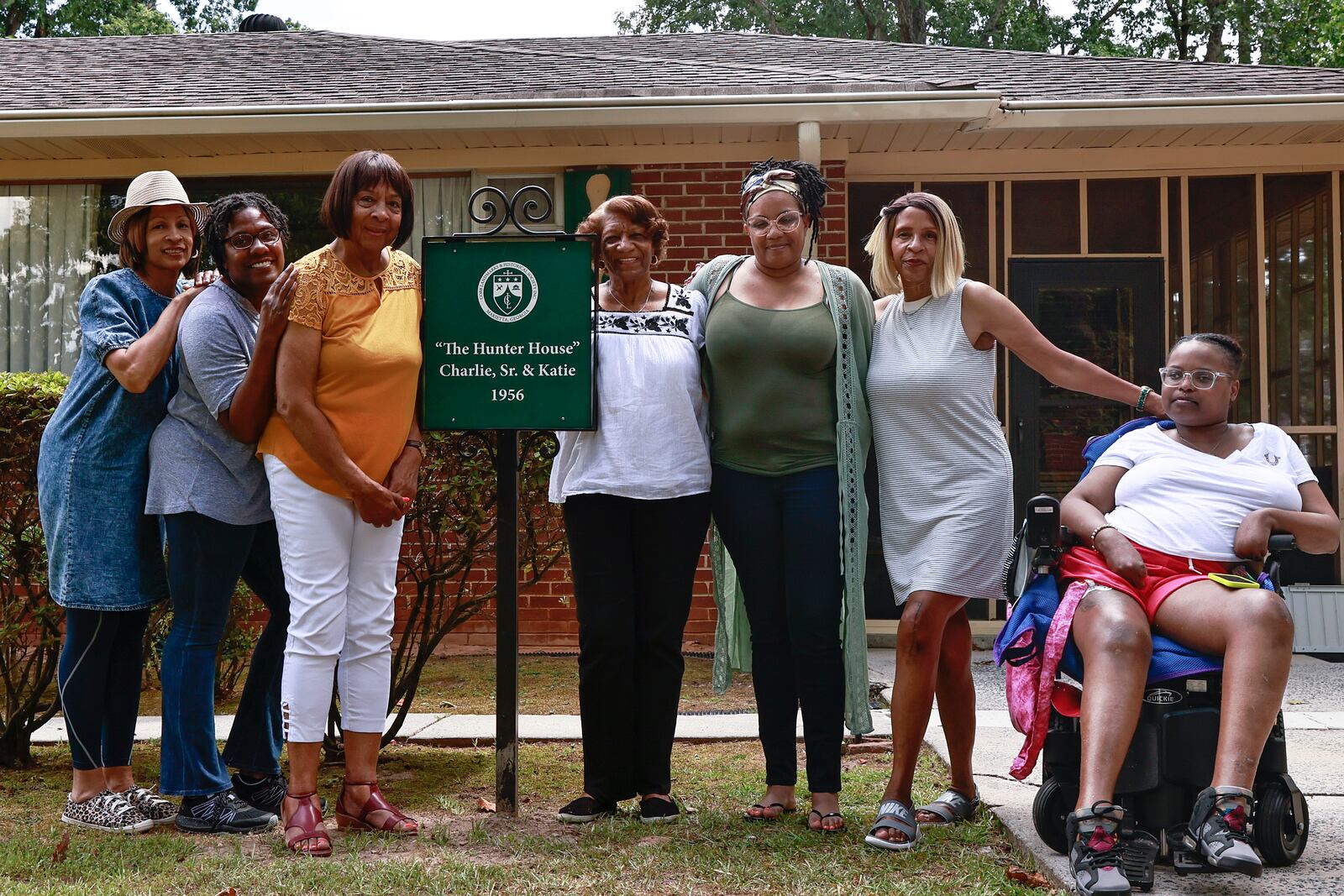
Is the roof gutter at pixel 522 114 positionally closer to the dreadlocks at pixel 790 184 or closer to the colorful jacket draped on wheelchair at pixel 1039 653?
the dreadlocks at pixel 790 184

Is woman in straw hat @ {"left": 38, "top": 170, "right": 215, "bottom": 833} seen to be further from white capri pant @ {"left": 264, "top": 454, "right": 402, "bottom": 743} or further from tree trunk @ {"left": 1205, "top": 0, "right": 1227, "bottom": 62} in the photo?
tree trunk @ {"left": 1205, "top": 0, "right": 1227, "bottom": 62}

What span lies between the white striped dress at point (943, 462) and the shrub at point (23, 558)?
2989mm

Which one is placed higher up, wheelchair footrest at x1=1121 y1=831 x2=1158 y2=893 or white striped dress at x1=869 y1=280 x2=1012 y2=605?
white striped dress at x1=869 y1=280 x2=1012 y2=605

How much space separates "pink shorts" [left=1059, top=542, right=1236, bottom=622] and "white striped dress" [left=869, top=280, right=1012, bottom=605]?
0.26 m

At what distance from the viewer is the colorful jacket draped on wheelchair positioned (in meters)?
3.21

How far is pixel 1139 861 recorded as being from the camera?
9.69ft

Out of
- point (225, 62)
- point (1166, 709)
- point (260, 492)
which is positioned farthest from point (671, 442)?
point (225, 62)

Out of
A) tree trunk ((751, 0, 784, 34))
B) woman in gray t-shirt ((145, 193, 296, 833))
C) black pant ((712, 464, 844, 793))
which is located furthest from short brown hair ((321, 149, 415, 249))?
tree trunk ((751, 0, 784, 34))

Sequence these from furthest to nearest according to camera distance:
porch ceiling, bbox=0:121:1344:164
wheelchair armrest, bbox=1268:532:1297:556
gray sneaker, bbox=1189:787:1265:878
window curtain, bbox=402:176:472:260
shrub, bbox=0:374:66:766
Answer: window curtain, bbox=402:176:472:260 → porch ceiling, bbox=0:121:1344:164 → shrub, bbox=0:374:66:766 → wheelchair armrest, bbox=1268:532:1297:556 → gray sneaker, bbox=1189:787:1265:878

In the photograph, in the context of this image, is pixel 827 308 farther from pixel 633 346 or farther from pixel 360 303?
pixel 360 303

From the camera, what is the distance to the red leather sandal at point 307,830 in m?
3.38

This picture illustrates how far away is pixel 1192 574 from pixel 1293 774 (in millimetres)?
1427

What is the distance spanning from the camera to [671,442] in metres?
3.64

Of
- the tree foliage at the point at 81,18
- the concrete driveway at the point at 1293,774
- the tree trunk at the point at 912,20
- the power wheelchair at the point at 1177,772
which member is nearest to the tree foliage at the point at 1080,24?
the tree trunk at the point at 912,20
